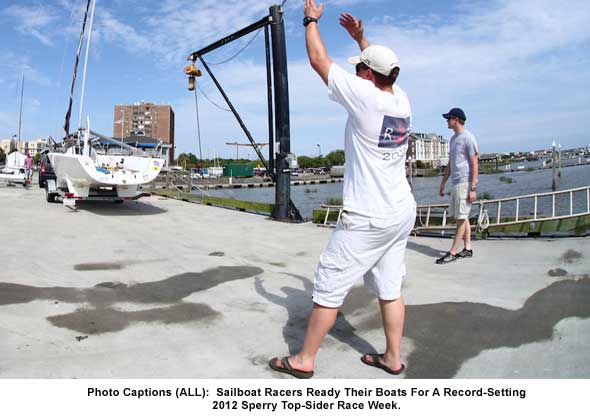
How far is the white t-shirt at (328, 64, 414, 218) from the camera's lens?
8.11 feet

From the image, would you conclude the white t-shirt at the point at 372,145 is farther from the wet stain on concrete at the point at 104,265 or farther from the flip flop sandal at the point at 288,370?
the wet stain on concrete at the point at 104,265

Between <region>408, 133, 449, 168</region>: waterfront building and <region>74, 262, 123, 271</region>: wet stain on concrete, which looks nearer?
<region>74, 262, 123, 271</region>: wet stain on concrete

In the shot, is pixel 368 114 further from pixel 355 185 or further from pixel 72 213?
pixel 72 213

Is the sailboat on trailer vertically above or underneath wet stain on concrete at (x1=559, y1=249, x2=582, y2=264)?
above

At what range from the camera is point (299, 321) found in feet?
11.7

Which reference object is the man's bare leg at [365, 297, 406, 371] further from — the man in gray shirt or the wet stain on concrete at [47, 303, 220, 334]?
the man in gray shirt

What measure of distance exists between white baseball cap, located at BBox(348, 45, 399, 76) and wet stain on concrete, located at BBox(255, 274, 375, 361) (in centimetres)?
187

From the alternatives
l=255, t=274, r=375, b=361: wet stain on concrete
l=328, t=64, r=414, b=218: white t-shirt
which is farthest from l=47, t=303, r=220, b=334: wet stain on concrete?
l=328, t=64, r=414, b=218: white t-shirt

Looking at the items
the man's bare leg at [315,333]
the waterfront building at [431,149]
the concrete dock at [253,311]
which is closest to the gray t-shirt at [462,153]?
the concrete dock at [253,311]

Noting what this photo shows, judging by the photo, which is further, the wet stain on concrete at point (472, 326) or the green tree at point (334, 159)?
the green tree at point (334, 159)

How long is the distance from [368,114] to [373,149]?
21cm

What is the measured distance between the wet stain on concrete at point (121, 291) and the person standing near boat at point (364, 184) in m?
2.02

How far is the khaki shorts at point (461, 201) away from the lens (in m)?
5.75

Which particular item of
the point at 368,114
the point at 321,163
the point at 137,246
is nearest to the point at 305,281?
the point at 368,114
